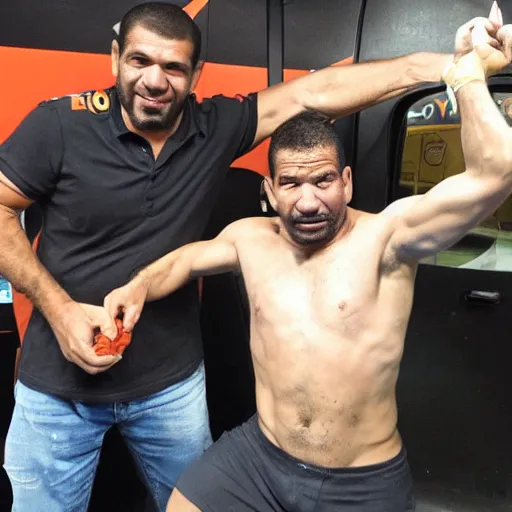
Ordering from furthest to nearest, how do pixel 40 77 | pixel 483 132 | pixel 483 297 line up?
pixel 483 297 → pixel 40 77 → pixel 483 132

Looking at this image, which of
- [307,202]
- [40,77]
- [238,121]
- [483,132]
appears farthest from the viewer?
[40,77]

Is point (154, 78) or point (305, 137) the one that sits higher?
point (154, 78)

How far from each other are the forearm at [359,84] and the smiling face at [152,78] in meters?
0.33

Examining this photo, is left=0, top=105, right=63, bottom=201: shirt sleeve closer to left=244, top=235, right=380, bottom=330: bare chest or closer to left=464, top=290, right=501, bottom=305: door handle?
left=244, top=235, right=380, bottom=330: bare chest

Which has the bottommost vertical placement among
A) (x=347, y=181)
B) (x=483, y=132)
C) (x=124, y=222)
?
(x=124, y=222)

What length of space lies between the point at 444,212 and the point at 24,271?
37.8 inches

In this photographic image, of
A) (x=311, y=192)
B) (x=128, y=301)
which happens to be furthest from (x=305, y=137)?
(x=128, y=301)

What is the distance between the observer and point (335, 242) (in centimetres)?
144

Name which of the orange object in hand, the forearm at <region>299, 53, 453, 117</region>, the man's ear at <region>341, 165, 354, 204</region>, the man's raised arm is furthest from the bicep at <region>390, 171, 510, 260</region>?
the orange object in hand

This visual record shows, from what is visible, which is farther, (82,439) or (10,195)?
(82,439)

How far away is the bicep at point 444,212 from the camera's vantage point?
115cm

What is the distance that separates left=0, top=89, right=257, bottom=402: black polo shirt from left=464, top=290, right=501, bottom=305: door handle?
33.8 inches

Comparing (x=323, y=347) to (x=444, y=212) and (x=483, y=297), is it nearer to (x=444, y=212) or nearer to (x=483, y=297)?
(x=444, y=212)

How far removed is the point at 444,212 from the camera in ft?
3.96
